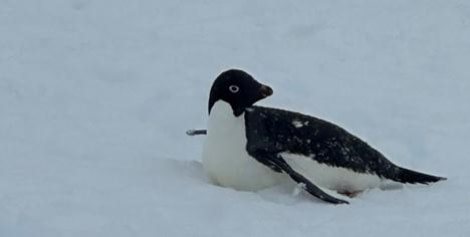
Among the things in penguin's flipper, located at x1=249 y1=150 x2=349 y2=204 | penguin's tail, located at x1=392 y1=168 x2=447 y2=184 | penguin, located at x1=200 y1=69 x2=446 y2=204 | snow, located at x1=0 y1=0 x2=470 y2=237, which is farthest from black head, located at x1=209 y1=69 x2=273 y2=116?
penguin's tail, located at x1=392 y1=168 x2=447 y2=184

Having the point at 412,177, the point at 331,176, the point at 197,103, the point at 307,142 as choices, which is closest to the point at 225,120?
the point at 307,142

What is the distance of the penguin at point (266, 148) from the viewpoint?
507 cm

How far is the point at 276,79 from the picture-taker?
750 centimetres

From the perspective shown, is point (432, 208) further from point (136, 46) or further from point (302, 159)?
point (136, 46)

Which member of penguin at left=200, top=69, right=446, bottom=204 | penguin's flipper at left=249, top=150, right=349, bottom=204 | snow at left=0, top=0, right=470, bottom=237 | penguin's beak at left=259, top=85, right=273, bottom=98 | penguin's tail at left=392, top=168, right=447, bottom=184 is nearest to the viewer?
snow at left=0, top=0, right=470, bottom=237

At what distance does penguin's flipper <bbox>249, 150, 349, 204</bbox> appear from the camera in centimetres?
491

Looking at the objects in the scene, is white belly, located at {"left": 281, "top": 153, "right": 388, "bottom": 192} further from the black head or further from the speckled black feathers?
the black head

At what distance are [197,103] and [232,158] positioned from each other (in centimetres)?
187

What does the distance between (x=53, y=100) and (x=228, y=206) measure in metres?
2.29

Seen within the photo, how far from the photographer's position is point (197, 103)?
22.7 ft

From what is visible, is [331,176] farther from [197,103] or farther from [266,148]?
[197,103]

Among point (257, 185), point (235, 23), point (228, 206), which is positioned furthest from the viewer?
point (235, 23)

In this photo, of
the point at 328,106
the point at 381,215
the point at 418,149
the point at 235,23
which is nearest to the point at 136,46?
the point at 235,23

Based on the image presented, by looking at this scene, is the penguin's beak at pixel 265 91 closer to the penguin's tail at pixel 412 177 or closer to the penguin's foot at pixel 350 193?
the penguin's foot at pixel 350 193
